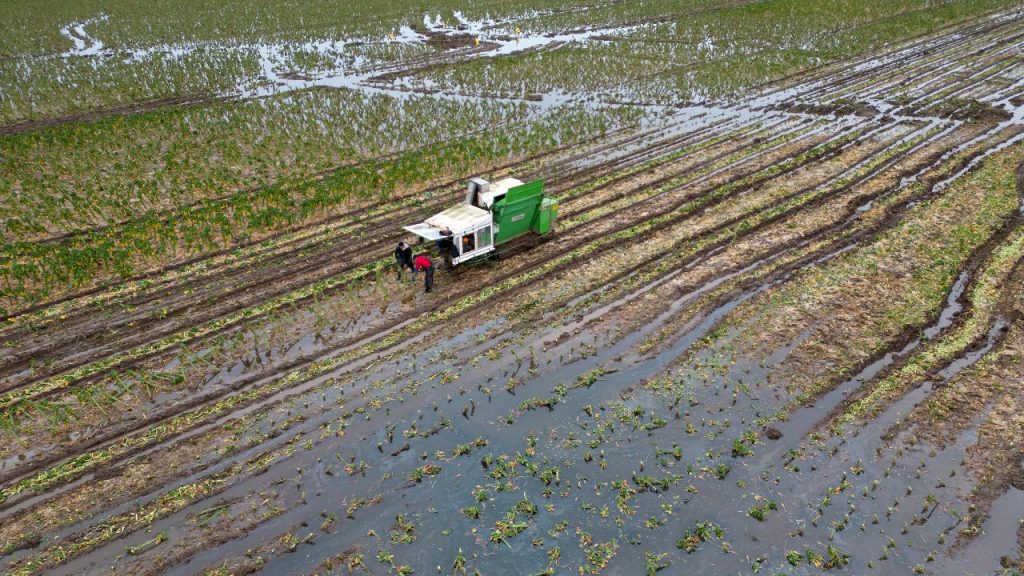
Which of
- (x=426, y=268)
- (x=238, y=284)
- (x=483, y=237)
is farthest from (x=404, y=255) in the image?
(x=238, y=284)

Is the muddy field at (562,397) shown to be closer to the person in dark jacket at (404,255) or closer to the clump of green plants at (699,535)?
the clump of green plants at (699,535)

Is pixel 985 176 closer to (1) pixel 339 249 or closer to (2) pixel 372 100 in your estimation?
(1) pixel 339 249

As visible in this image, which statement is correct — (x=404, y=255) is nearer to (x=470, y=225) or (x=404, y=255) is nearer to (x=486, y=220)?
(x=470, y=225)

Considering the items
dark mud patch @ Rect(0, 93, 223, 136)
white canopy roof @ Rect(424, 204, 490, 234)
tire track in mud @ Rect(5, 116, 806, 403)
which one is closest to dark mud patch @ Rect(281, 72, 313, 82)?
dark mud patch @ Rect(0, 93, 223, 136)

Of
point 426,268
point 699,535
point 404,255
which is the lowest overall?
point 699,535

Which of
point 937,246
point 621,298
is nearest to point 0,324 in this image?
point 621,298

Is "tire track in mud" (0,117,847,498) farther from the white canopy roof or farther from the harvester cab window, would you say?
the white canopy roof
